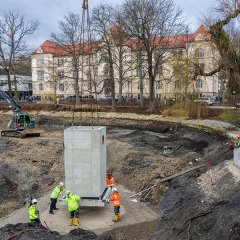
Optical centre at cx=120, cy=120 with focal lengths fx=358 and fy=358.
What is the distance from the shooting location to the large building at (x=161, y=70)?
32219mm

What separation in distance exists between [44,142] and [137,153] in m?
8.69

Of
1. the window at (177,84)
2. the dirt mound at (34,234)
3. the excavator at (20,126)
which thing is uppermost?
the window at (177,84)

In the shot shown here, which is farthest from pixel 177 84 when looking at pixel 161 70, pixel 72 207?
pixel 72 207

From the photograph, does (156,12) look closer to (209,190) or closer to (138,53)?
(138,53)

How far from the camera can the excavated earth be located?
34.6 ft

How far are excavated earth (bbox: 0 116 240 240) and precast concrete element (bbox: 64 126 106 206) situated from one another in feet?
6.39

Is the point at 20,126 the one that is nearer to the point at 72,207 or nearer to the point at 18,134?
the point at 18,134

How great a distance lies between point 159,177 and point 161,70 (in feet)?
99.0

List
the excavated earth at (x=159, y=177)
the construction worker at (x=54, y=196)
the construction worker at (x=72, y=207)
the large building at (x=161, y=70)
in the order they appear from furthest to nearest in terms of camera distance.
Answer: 1. the large building at (x=161, y=70)
2. the construction worker at (x=54, y=196)
3. the construction worker at (x=72, y=207)
4. the excavated earth at (x=159, y=177)

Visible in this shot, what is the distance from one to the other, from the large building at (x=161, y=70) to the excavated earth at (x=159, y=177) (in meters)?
5.01

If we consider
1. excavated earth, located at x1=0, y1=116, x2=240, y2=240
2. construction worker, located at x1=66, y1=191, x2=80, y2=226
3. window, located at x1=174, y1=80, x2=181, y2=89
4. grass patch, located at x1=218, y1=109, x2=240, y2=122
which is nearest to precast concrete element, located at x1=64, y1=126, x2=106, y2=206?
construction worker, located at x1=66, y1=191, x2=80, y2=226

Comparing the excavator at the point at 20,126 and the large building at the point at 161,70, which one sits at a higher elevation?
the large building at the point at 161,70

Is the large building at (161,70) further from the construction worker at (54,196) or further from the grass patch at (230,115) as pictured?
the construction worker at (54,196)

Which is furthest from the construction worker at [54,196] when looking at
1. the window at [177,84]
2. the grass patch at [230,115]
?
→ the window at [177,84]
